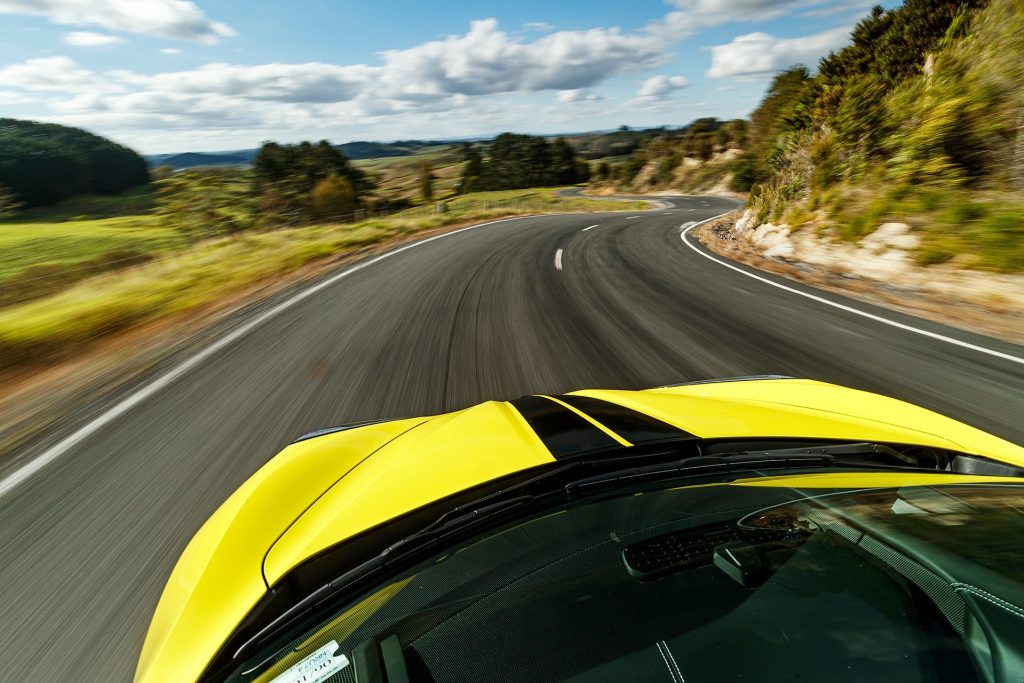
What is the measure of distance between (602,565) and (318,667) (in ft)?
2.33

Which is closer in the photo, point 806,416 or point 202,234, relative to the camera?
point 806,416

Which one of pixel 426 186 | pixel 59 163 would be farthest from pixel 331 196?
pixel 59 163

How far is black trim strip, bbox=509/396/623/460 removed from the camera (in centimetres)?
185

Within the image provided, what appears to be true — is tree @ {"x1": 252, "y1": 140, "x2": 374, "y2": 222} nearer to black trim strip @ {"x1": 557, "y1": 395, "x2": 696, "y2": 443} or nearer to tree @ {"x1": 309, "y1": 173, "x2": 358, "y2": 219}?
tree @ {"x1": 309, "y1": 173, "x2": 358, "y2": 219}

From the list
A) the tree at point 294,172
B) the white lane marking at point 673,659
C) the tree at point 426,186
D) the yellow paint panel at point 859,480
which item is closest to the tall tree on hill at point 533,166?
the tree at point 426,186

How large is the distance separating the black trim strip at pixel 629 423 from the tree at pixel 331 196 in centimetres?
7131

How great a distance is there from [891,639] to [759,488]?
0.65 meters

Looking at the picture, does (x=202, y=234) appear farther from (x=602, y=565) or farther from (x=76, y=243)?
(x=602, y=565)

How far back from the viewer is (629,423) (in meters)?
2.19

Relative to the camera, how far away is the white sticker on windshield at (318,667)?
1074 mm

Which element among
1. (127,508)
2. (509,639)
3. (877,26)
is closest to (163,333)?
(127,508)

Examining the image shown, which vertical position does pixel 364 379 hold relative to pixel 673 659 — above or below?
below

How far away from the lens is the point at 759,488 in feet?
5.48

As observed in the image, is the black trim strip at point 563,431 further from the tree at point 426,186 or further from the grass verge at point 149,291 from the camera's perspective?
the tree at point 426,186
